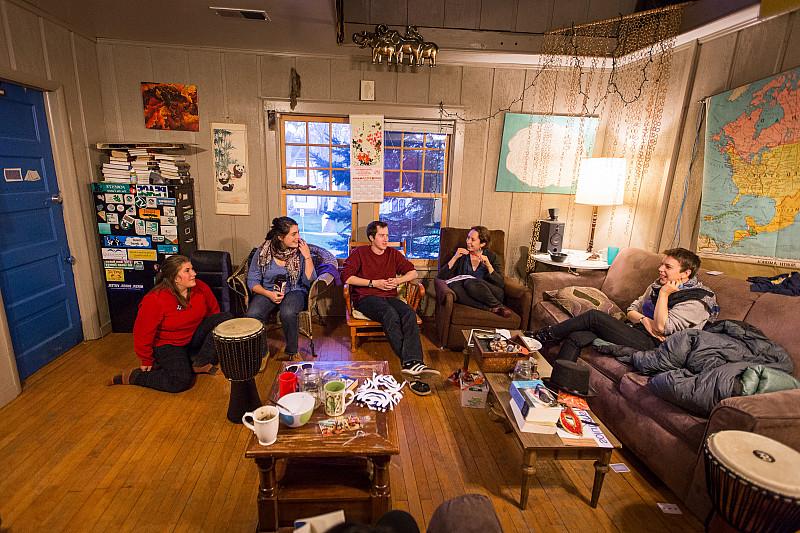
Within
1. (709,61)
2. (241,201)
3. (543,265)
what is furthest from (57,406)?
(709,61)

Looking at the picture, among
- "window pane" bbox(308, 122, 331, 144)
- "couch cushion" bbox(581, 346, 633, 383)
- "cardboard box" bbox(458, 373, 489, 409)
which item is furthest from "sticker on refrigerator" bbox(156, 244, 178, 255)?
"couch cushion" bbox(581, 346, 633, 383)

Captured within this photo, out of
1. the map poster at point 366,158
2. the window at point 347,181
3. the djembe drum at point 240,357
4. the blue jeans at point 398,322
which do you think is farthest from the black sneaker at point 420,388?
the map poster at point 366,158

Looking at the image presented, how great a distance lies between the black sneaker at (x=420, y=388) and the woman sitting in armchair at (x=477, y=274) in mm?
808

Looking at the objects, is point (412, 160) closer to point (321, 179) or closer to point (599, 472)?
point (321, 179)

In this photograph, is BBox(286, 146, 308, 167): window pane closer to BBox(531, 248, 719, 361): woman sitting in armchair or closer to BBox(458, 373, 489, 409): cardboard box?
BBox(458, 373, 489, 409): cardboard box

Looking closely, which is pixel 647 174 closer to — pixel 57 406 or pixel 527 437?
pixel 527 437

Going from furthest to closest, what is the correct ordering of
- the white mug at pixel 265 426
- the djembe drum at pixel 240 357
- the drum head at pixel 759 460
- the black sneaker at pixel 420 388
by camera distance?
the black sneaker at pixel 420 388, the djembe drum at pixel 240 357, the white mug at pixel 265 426, the drum head at pixel 759 460

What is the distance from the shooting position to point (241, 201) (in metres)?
3.83

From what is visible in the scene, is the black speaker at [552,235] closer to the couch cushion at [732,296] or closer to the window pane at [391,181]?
the couch cushion at [732,296]

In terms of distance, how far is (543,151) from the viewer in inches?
155

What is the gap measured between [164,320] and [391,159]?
8.07ft

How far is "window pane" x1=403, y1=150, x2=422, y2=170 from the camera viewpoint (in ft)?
13.1

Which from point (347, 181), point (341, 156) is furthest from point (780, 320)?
point (341, 156)

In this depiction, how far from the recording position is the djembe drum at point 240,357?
2236mm
